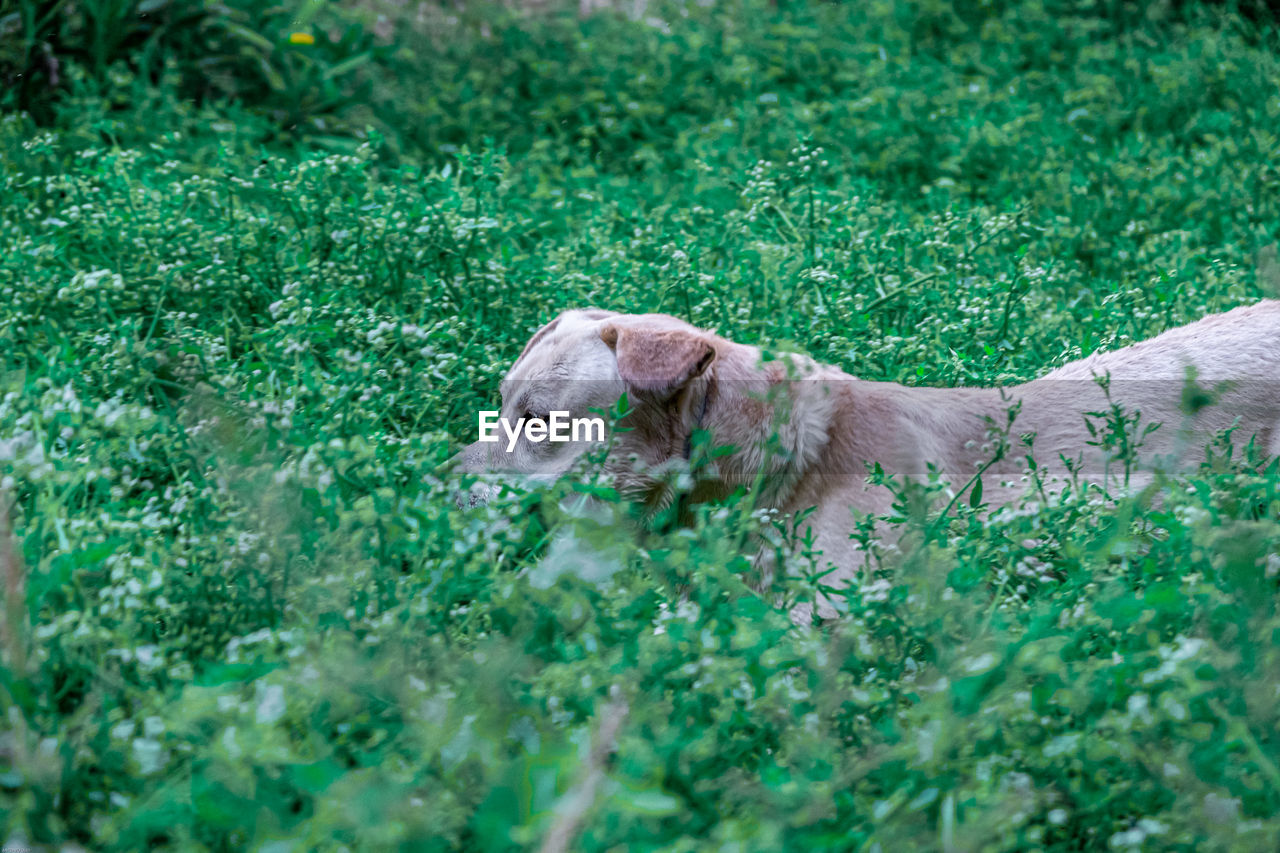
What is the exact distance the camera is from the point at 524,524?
2682mm

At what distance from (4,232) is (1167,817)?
4.92m

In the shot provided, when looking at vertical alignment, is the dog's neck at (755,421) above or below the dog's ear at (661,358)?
below

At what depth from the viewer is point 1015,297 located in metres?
4.58

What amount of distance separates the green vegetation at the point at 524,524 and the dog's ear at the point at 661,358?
37cm

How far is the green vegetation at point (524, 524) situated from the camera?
198 centimetres

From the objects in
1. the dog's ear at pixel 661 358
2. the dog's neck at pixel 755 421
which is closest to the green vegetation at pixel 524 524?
the dog's neck at pixel 755 421

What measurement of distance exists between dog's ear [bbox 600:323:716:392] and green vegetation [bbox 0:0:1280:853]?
14.6 inches

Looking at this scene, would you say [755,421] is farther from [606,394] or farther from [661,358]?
[606,394]

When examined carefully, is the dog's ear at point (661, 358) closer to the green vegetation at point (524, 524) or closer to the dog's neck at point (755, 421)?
the dog's neck at point (755, 421)

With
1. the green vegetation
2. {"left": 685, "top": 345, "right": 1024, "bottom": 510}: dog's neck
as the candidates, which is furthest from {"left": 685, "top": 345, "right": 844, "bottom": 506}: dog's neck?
the green vegetation

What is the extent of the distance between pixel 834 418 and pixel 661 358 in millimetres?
563

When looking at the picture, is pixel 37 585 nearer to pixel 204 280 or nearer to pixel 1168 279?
pixel 204 280

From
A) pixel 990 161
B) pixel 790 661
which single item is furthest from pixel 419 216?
pixel 990 161

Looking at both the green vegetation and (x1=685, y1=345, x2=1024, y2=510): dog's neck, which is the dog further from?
the green vegetation
